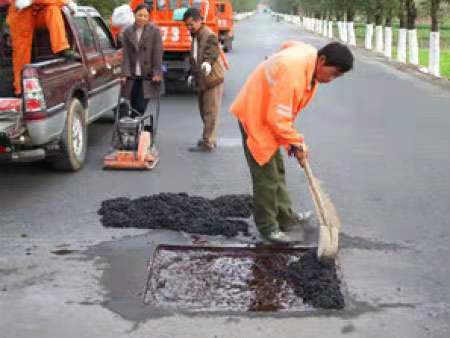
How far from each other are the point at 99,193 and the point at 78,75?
157 cm

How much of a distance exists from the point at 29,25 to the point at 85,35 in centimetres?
82

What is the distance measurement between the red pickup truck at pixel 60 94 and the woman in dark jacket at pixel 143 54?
41 cm

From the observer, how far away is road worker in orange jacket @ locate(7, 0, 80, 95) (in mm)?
7719

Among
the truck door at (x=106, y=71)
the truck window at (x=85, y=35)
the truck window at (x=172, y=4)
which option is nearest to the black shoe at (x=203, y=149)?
the truck door at (x=106, y=71)

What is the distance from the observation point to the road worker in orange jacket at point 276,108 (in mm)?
4736

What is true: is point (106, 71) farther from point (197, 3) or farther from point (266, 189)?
point (197, 3)

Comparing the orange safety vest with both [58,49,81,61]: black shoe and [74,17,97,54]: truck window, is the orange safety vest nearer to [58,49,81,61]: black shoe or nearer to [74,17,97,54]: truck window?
[58,49,81,61]: black shoe

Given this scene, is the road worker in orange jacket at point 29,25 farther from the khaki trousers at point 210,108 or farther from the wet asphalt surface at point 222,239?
the khaki trousers at point 210,108

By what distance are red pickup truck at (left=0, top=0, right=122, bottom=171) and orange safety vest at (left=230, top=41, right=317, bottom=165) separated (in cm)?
232

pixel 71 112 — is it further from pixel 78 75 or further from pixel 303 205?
pixel 303 205

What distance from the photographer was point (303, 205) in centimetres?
648

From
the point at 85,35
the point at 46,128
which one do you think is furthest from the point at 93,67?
the point at 46,128

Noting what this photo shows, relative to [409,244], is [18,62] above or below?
above

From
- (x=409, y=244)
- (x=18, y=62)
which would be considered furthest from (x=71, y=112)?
(x=409, y=244)
